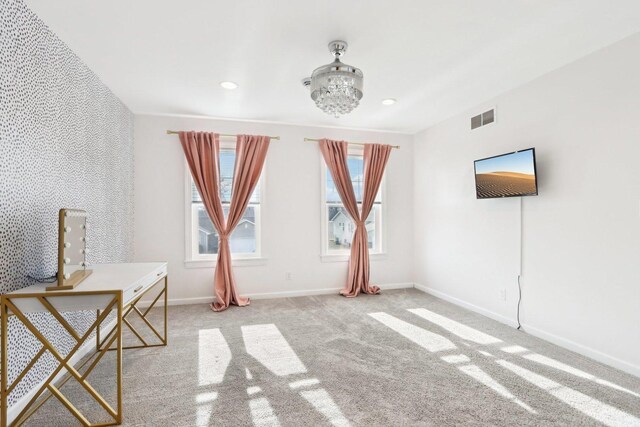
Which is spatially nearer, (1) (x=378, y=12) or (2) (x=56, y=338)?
(1) (x=378, y=12)

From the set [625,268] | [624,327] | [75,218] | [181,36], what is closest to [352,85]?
[181,36]

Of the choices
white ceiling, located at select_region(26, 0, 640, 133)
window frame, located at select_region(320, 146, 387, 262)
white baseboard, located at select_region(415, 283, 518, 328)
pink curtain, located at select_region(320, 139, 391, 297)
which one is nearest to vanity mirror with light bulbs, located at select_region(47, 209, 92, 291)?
white ceiling, located at select_region(26, 0, 640, 133)

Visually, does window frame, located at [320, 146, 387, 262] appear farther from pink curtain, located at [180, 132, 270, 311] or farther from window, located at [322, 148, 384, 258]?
pink curtain, located at [180, 132, 270, 311]

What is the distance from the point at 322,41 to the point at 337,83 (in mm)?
321

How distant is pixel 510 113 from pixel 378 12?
2.07 m

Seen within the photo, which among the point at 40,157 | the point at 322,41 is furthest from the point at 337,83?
the point at 40,157

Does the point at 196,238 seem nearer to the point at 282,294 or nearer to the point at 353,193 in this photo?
the point at 282,294

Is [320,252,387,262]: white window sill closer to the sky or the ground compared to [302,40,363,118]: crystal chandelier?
closer to the ground

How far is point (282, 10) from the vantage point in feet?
7.02

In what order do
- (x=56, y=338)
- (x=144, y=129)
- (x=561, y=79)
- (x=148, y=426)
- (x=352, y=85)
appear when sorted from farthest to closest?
(x=144, y=129) < (x=561, y=79) < (x=352, y=85) < (x=56, y=338) < (x=148, y=426)

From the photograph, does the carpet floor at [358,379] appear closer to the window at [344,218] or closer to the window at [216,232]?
the window at [216,232]

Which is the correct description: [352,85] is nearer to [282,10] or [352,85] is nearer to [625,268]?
[282,10]

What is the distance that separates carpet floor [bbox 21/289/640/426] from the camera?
6.30 ft

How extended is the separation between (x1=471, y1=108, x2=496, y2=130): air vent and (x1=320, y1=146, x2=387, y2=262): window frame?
1527mm
